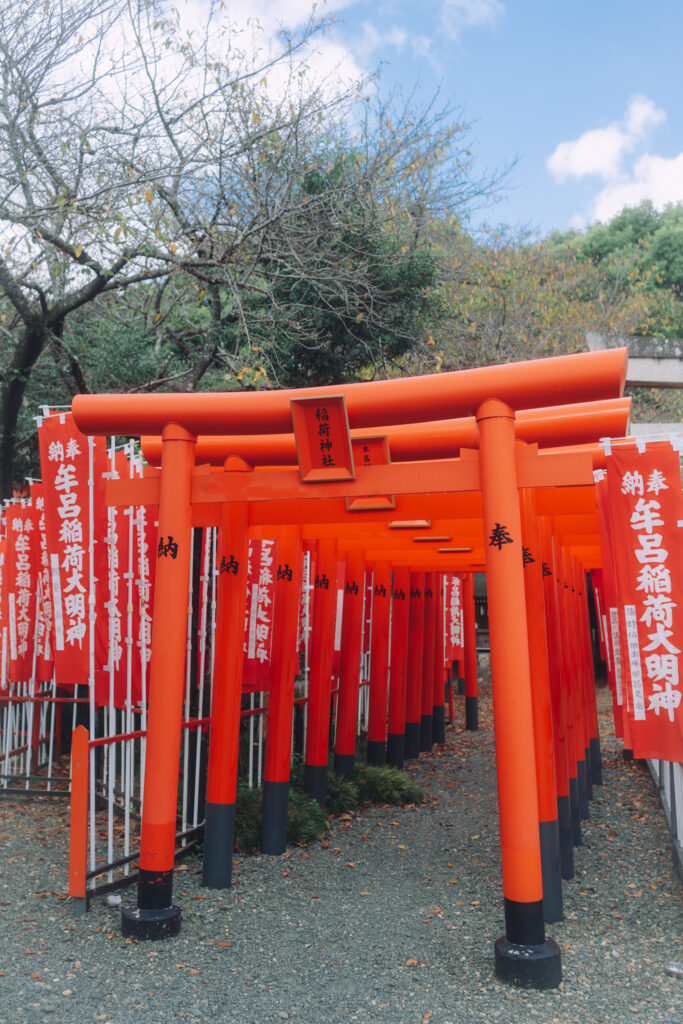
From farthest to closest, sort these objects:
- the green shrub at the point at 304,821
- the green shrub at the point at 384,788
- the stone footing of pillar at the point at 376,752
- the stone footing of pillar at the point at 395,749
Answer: the stone footing of pillar at the point at 395,749 → the stone footing of pillar at the point at 376,752 → the green shrub at the point at 384,788 → the green shrub at the point at 304,821

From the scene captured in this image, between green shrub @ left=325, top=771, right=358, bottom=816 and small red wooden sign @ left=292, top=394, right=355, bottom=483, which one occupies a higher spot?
small red wooden sign @ left=292, top=394, right=355, bottom=483

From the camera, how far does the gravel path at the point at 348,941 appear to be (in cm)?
398

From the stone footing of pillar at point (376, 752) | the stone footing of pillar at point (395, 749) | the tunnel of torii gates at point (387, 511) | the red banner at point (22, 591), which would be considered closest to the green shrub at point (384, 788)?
the stone footing of pillar at point (376, 752)

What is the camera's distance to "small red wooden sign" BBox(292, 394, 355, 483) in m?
4.71

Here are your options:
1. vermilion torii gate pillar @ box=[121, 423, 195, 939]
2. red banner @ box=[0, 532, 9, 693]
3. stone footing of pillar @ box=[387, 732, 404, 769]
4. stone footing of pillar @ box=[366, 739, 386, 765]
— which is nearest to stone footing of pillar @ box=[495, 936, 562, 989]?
vermilion torii gate pillar @ box=[121, 423, 195, 939]

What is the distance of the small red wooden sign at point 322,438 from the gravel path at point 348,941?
9.63ft

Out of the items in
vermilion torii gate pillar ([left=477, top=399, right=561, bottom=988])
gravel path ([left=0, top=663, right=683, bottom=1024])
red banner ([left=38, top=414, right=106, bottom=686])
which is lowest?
gravel path ([left=0, top=663, right=683, bottom=1024])

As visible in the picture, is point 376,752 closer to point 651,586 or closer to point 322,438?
point 651,586

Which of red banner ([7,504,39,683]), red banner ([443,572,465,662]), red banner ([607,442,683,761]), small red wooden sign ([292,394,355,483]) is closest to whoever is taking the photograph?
red banner ([607,442,683,761])

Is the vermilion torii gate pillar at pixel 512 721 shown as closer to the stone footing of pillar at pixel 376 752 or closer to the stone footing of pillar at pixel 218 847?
the stone footing of pillar at pixel 218 847

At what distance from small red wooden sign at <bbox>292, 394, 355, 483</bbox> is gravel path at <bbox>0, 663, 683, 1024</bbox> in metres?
2.94

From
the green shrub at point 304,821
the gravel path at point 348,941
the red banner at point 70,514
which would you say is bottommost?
the gravel path at point 348,941

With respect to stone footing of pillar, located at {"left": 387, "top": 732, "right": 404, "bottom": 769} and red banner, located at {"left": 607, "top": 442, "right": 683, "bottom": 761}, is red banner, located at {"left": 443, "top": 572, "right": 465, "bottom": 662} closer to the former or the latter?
stone footing of pillar, located at {"left": 387, "top": 732, "right": 404, "bottom": 769}

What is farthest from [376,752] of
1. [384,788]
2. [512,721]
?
[512,721]
